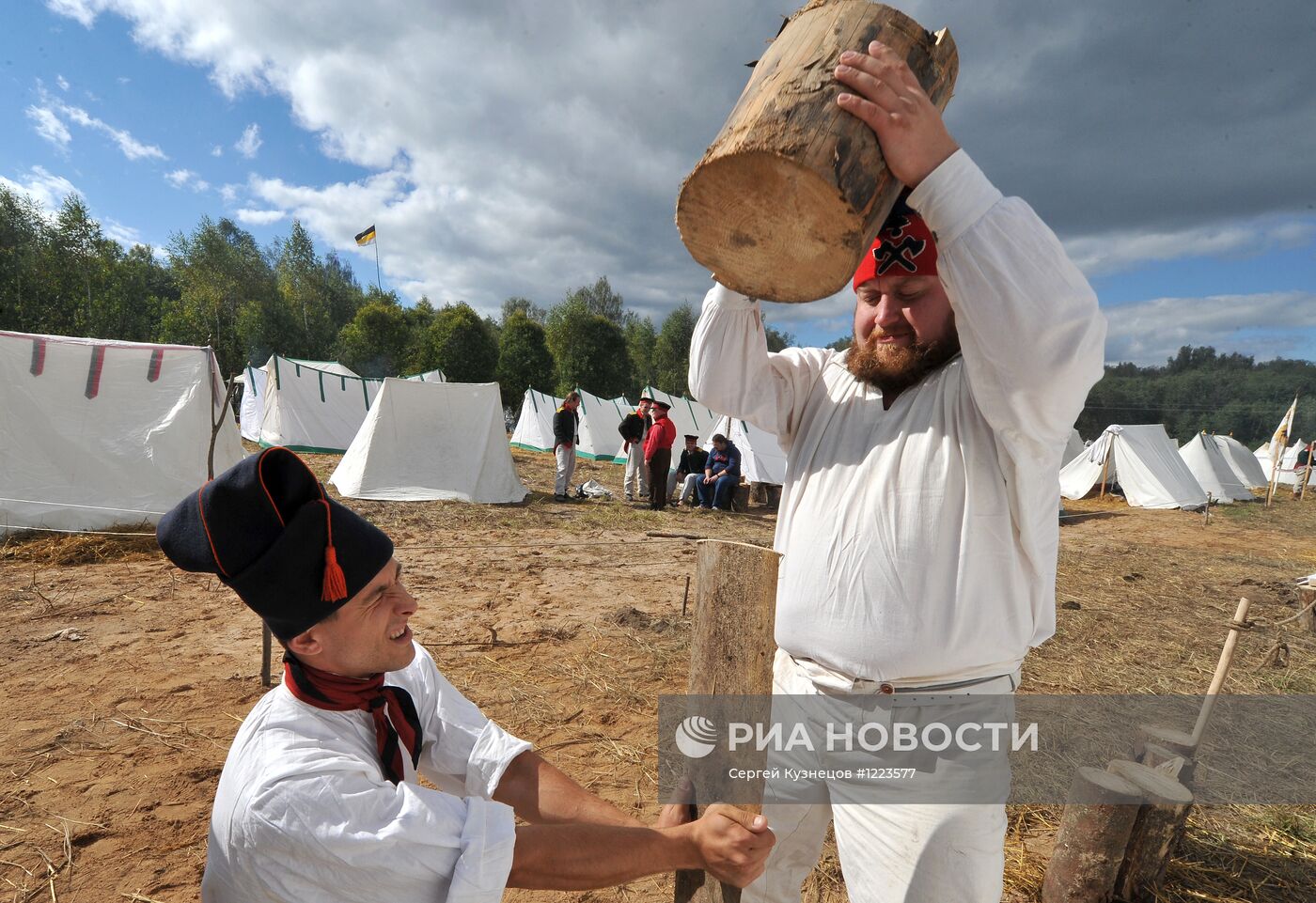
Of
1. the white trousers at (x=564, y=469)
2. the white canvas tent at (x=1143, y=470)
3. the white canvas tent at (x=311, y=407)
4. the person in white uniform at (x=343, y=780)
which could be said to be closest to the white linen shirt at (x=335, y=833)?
the person in white uniform at (x=343, y=780)

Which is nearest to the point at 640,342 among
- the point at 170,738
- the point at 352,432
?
the point at 352,432

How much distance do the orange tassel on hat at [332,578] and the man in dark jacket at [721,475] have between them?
10768 millimetres

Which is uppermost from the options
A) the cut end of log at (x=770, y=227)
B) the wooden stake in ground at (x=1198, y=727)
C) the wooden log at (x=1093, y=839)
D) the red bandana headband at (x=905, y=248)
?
the red bandana headband at (x=905, y=248)

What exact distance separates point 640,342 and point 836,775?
1736 inches

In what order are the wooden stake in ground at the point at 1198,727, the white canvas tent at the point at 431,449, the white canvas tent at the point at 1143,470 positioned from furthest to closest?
the white canvas tent at the point at 1143,470 < the white canvas tent at the point at 431,449 < the wooden stake in ground at the point at 1198,727

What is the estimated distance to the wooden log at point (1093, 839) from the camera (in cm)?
232

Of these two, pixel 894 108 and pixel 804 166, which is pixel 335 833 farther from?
pixel 894 108

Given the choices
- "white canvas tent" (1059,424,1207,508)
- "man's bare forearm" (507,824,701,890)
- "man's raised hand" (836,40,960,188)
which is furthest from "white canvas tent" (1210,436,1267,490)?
"man's bare forearm" (507,824,701,890)

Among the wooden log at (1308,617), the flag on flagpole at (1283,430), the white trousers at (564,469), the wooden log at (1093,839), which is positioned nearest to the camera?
the wooden log at (1093,839)

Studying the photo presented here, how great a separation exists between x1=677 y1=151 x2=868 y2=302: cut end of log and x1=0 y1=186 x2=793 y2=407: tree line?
26482 mm

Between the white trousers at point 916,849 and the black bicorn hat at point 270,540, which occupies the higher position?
the black bicorn hat at point 270,540

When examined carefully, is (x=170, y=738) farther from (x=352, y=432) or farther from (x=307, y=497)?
(x=352, y=432)

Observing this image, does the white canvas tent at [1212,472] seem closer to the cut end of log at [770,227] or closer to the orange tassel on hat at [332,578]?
the cut end of log at [770,227]

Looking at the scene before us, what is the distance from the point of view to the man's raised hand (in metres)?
1.07
